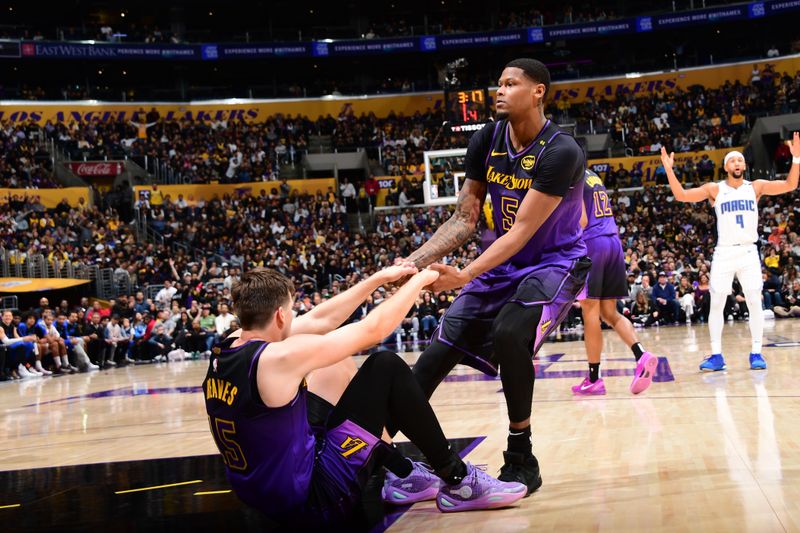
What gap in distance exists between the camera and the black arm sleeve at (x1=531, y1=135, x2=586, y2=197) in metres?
4.26

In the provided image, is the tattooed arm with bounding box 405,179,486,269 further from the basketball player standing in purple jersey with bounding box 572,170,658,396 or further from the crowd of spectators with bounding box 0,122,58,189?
the crowd of spectators with bounding box 0,122,58,189

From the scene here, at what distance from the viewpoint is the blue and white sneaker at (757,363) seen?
27.4 feet

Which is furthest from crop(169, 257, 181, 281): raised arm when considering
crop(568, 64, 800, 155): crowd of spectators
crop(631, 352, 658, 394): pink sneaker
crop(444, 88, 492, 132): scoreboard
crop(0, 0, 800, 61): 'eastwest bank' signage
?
crop(631, 352, 658, 394): pink sneaker

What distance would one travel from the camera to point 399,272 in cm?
400

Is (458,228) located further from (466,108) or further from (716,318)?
(466,108)

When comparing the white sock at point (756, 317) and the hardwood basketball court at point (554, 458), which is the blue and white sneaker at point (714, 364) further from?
the white sock at point (756, 317)

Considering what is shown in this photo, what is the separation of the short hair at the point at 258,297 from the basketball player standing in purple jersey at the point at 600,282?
14.1ft

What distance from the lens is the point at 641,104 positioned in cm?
3356

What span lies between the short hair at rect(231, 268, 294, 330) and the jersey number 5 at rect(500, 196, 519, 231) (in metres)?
1.54

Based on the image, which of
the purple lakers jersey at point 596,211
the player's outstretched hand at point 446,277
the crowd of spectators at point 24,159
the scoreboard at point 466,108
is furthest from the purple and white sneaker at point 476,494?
the crowd of spectators at point 24,159

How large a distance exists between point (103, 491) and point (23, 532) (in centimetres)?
92

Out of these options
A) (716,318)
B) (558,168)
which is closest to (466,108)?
(716,318)

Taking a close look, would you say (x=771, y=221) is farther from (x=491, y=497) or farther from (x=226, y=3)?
(x=226, y=3)

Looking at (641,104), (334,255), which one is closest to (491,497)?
(334,255)
